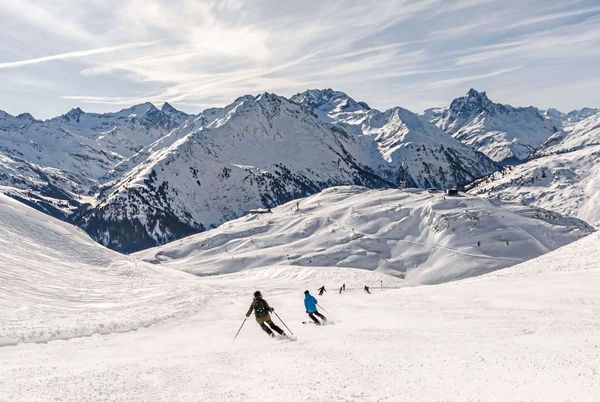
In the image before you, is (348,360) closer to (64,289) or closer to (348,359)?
(348,359)

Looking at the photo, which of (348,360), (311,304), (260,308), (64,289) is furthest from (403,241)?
(348,360)

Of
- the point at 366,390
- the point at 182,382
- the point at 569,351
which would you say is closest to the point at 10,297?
the point at 182,382

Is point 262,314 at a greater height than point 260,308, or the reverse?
point 260,308

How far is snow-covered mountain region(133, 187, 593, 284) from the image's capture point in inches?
6122

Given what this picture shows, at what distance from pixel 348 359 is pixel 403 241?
539ft

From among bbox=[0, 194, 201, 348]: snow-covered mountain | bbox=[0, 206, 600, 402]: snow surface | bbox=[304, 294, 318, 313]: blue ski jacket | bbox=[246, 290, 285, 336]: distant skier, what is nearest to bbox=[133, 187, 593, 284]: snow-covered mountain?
bbox=[0, 194, 201, 348]: snow-covered mountain

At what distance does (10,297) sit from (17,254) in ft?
55.4

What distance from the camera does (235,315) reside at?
88.4 ft

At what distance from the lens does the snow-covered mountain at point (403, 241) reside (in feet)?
510

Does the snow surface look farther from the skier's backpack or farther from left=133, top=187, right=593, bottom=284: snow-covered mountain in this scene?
left=133, top=187, right=593, bottom=284: snow-covered mountain

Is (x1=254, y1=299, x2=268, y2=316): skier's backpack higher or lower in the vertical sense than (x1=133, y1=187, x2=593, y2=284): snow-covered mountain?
higher

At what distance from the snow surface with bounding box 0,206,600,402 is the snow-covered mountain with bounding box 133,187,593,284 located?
12648 cm

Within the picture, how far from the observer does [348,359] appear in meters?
13.4

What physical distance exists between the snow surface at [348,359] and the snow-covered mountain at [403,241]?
415ft
